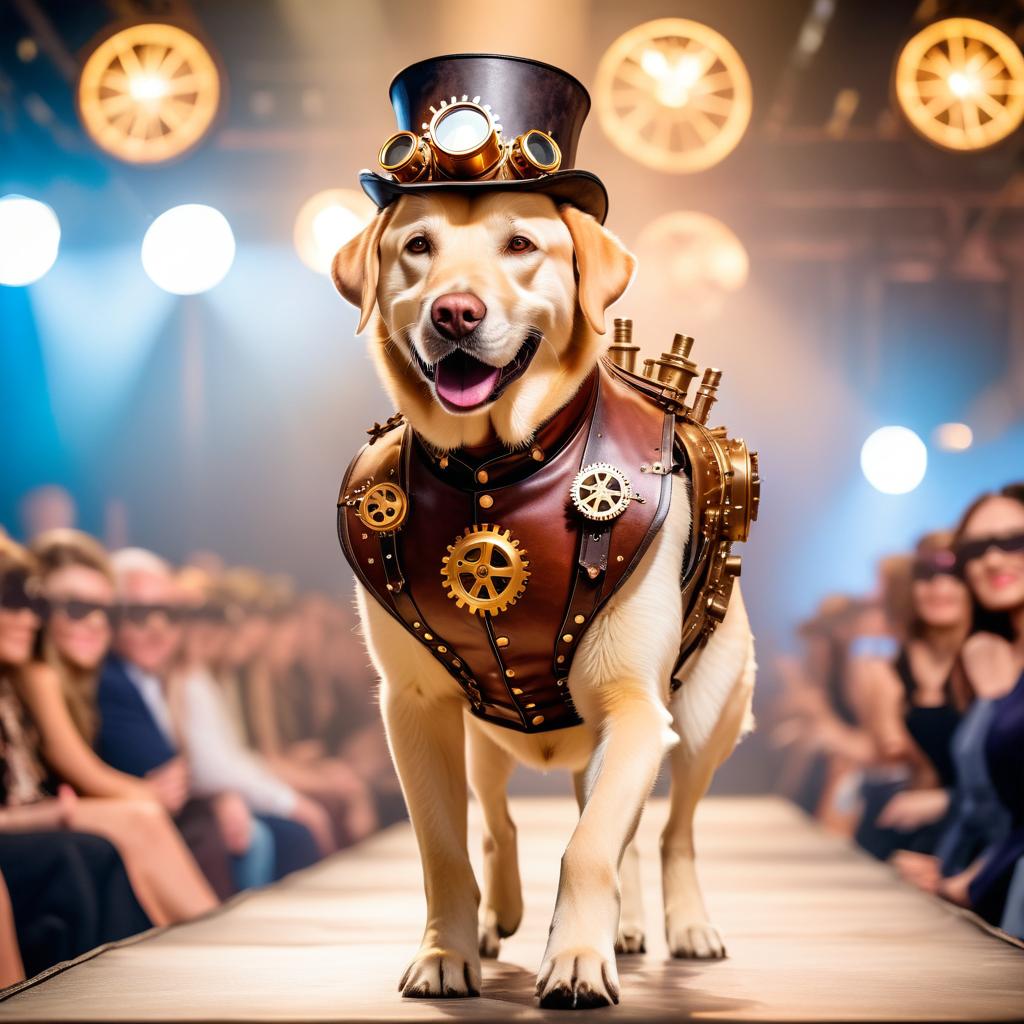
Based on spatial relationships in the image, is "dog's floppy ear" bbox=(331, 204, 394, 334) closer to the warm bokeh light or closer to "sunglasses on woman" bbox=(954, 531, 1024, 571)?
"sunglasses on woman" bbox=(954, 531, 1024, 571)

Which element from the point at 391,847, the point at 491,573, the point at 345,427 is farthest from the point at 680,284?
the point at 491,573

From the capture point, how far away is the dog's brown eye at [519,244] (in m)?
1.94

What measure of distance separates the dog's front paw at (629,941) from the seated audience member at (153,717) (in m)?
2.22

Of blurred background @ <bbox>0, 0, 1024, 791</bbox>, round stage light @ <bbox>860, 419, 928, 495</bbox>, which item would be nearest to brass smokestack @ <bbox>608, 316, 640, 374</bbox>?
blurred background @ <bbox>0, 0, 1024, 791</bbox>

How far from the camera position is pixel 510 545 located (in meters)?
1.97

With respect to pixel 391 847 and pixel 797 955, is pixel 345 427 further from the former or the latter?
pixel 797 955

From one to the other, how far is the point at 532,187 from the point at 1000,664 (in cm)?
262

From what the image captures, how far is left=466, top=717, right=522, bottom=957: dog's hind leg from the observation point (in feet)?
7.88

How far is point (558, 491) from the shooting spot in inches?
79.2

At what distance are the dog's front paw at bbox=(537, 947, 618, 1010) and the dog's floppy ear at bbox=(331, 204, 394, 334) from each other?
972 mm

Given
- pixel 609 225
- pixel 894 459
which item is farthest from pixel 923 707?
pixel 609 225

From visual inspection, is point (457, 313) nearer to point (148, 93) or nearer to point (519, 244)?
point (519, 244)

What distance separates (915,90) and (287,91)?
2.74m

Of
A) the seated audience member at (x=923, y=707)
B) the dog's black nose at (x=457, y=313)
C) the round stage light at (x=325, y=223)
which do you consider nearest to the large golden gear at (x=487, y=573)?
the dog's black nose at (x=457, y=313)
